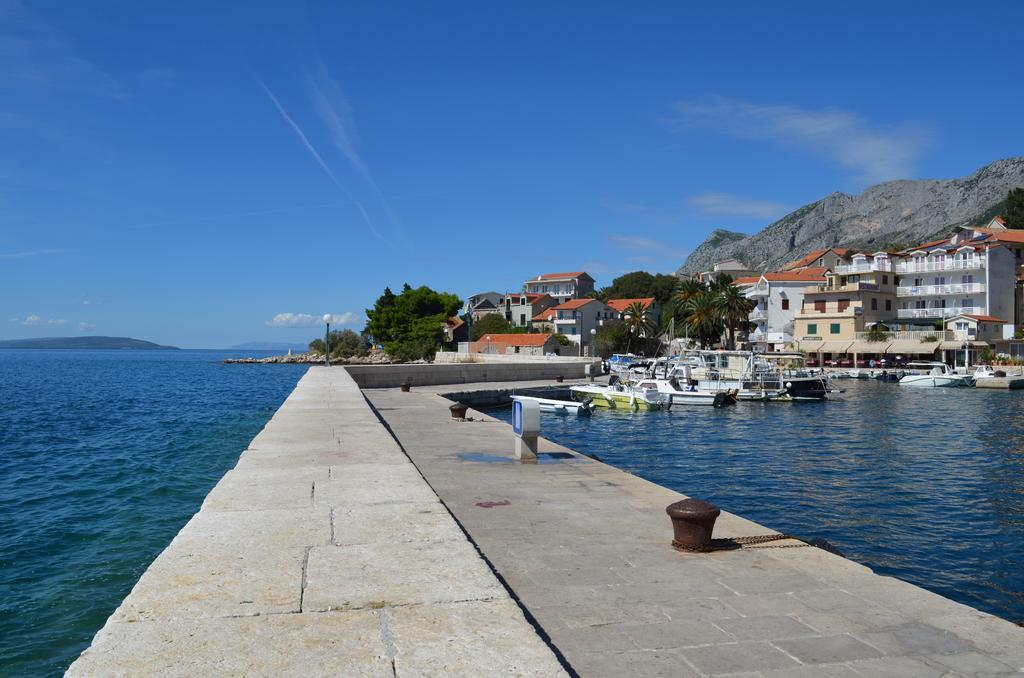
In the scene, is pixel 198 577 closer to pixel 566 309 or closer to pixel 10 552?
pixel 10 552

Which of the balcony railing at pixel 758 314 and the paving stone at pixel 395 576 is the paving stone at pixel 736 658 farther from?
the balcony railing at pixel 758 314

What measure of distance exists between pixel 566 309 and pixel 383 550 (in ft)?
317

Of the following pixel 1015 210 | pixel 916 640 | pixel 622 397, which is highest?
pixel 1015 210

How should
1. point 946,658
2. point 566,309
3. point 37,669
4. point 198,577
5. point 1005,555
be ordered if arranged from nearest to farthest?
point 946,658 < point 198,577 < point 37,669 < point 1005,555 < point 566,309

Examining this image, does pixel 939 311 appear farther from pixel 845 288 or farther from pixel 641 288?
pixel 641 288

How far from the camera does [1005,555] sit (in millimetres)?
11984

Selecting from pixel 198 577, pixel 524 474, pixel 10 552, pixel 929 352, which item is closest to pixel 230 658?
pixel 198 577

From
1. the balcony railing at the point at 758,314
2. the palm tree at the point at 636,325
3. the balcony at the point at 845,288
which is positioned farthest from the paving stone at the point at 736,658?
the balcony railing at the point at 758,314

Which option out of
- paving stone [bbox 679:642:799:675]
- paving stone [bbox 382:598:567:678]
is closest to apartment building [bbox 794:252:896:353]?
paving stone [bbox 679:642:799:675]

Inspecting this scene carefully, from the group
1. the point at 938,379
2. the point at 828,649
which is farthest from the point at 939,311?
the point at 828,649

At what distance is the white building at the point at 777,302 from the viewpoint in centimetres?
8956

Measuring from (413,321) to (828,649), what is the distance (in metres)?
97.9

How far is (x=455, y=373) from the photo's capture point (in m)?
46.7

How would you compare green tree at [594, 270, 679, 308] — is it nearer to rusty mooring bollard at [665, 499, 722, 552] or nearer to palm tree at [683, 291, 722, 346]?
palm tree at [683, 291, 722, 346]
